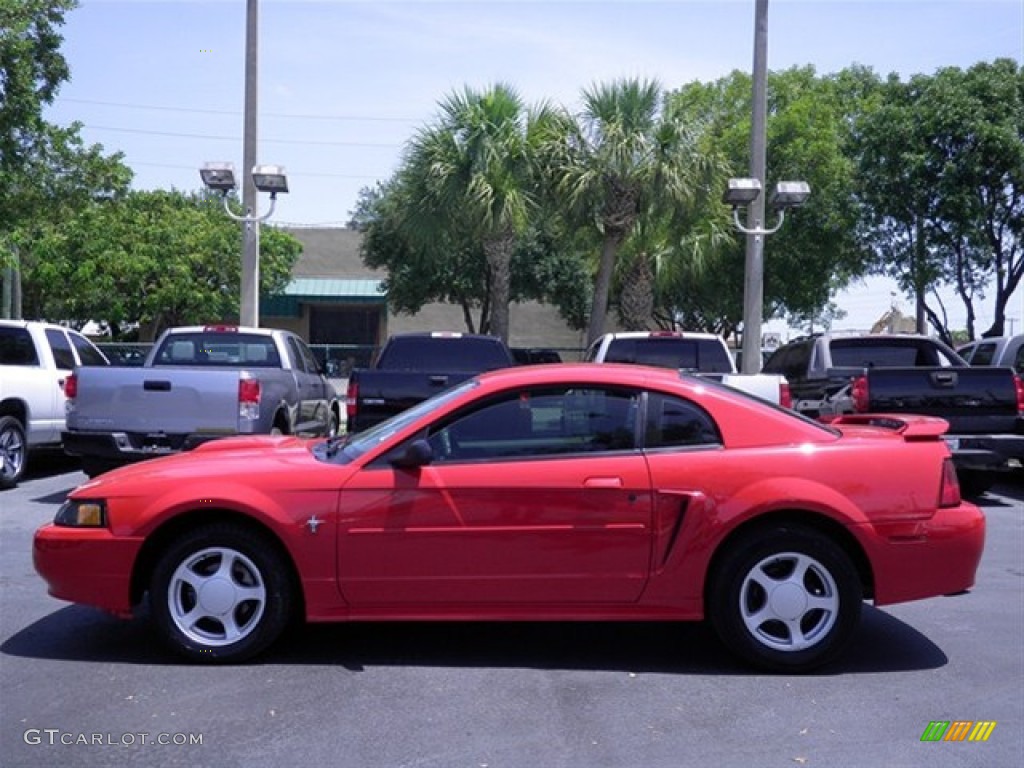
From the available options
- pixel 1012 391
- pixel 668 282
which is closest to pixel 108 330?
pixel 668 282

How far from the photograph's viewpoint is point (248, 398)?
9.77 m

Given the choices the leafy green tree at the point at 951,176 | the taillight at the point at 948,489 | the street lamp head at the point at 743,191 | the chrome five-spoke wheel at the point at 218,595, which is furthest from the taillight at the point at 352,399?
the leafy green tree at the point at 951,176

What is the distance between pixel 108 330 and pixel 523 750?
132ft

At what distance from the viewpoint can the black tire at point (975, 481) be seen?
1218 centimetres

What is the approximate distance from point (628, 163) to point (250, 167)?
6976 mm

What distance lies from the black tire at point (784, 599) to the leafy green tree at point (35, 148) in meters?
14.7

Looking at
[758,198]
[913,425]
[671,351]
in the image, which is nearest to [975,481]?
[671,351]

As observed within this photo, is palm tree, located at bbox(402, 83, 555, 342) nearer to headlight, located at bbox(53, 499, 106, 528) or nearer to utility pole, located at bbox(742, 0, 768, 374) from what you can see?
utility pole, located at bbox(742, 0, 768, 374)

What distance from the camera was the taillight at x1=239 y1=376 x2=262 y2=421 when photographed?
384 inches

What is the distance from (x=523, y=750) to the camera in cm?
455

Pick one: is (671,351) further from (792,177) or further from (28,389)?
(792,177)

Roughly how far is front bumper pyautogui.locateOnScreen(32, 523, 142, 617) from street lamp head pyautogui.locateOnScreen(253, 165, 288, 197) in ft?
35.0

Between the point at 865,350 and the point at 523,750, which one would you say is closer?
the point at 523,750

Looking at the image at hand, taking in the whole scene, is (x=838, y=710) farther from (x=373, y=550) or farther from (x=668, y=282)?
(x=668, y=282)
